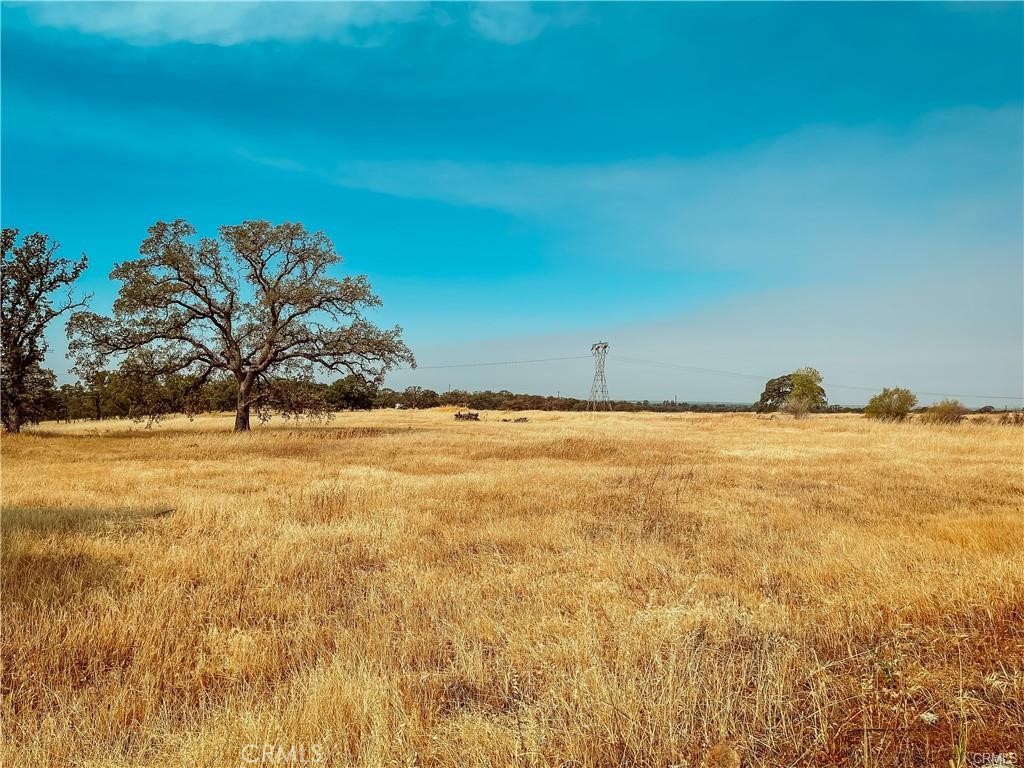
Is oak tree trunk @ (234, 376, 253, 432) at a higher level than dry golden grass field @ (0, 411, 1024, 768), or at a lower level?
higher

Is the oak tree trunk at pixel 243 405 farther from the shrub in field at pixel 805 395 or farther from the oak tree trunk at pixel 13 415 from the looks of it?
the shrub in field at pixel 805 395

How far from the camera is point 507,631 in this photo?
4.85 metres

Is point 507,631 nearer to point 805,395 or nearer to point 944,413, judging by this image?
point 944,413

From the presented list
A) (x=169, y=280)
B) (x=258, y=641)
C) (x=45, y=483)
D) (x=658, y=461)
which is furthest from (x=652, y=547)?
(x=169, y=280)

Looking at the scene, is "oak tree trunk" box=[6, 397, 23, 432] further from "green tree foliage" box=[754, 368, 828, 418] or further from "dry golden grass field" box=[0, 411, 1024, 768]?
"green tree foliage" box=[754, 368, 828, 418]

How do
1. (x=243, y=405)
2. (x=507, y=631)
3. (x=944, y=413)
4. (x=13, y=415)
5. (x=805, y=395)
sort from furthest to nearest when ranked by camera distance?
(x=805, y=395), (x=944, y=413), (x=243, y=405), (x=13, y=415), (x=507, y=631)

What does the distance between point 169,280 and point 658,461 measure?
27682 mm

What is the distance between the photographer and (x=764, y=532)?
346 inches

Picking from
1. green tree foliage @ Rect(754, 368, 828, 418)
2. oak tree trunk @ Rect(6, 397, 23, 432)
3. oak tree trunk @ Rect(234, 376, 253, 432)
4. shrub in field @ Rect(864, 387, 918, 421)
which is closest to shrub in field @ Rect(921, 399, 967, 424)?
shrub in field @ Rect(864, 387, 918, 421)

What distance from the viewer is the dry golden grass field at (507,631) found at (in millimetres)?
3193

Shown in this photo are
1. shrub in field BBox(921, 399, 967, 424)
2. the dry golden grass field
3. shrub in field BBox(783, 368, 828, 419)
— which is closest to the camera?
the dry golden grass field

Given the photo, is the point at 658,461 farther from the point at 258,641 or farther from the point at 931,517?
the point at 258,641

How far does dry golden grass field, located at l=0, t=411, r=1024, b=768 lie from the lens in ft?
10.5

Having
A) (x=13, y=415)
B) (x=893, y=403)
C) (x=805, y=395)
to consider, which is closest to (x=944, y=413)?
(x=893, y=403)
